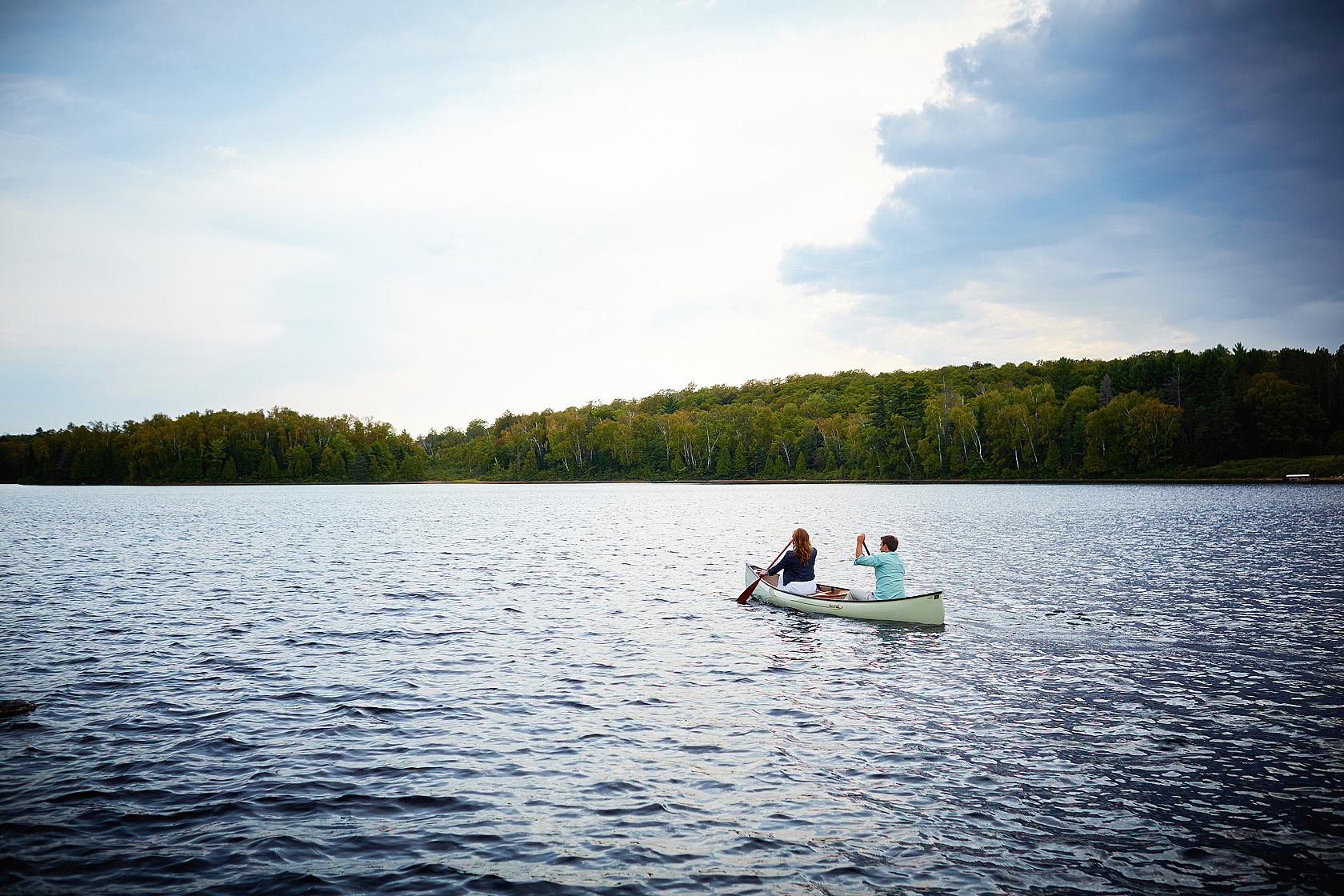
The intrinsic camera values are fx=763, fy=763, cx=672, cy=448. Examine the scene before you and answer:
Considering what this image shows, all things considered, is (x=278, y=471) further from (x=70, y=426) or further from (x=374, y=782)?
(x=374, y=782)

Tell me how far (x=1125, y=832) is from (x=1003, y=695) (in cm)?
511

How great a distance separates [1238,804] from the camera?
28.7ft

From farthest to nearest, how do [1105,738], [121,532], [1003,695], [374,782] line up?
[121,532] → [1003,695] → [1105,738] → [374,782]

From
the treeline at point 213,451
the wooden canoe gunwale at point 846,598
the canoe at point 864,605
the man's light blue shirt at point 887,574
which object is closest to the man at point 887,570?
the man's light blue shirt at point 887,574

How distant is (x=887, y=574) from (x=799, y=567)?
3.11m

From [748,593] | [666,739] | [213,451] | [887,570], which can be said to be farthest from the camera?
[213,451]

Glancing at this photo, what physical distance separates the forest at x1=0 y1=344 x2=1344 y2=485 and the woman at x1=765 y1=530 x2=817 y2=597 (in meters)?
116

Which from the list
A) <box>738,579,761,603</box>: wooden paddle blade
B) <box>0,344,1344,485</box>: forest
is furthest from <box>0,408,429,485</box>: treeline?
<box>738,579,761,603</box>: wooden paddle blade

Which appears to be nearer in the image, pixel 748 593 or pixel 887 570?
pixel 887 570

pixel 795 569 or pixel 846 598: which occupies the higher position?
pixel 795 569

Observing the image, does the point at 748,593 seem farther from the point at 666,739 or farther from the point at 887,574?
the point at 666,739

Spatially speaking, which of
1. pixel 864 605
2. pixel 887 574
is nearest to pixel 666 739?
pixel 864 605

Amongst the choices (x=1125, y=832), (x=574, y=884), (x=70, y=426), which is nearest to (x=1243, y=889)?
(x=1125, y=832)

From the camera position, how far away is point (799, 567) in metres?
22.4
